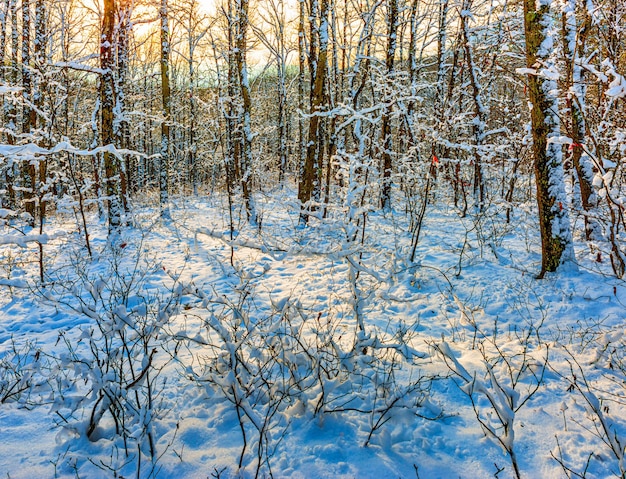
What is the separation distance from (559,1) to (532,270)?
17.3 ft

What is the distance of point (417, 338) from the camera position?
14.5 feet

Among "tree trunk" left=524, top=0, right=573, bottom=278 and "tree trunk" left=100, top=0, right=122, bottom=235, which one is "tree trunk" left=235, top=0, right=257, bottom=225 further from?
A: "tree trunk" left=524, top=0, right=573, bottom=278

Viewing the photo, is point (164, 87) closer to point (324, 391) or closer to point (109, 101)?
point (109, 101)

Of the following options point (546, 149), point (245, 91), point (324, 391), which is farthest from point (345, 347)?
point (245, 91)

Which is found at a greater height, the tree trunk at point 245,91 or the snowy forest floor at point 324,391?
the tree trunk at point 245,91

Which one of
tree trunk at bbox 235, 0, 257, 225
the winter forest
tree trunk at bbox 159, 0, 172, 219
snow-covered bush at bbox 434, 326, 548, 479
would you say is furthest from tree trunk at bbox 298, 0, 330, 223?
snow-covered bush at bbox 434, 326, 548, 479

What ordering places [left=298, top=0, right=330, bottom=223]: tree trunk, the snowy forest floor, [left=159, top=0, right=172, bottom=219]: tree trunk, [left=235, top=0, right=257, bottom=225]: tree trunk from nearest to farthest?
the snowy forest floor → [left=298, top=0, right=330, bottom=223]: tree trunk → [left=235, top=0, right=257, bottom=225]: tree trunk → [left=159, top=0, right=172, bottom=219]: tree trunk

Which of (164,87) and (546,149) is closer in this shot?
(546,149)

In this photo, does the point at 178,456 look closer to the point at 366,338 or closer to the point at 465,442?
Result: the point at 366,338

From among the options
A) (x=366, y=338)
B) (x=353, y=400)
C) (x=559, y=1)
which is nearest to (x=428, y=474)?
(x=353, y=400)

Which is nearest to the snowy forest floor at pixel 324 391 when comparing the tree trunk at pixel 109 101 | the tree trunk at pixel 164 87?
the tree trunk at pixel 109 101

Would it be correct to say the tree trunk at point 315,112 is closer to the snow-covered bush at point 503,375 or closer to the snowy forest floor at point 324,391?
the snowy forest floor at point 324,391

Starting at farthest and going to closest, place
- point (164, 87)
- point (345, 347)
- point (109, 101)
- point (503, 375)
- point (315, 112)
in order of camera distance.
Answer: point (164, 87), point (315, 112), point (109, 101), point (345, 347), point (503, 375)

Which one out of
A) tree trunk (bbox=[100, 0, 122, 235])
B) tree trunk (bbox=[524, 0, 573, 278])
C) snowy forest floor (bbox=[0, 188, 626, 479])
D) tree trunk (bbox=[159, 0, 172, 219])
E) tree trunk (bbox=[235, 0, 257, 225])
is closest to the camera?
snowy forest floor (bbox=[0, 188, 626, 479])
